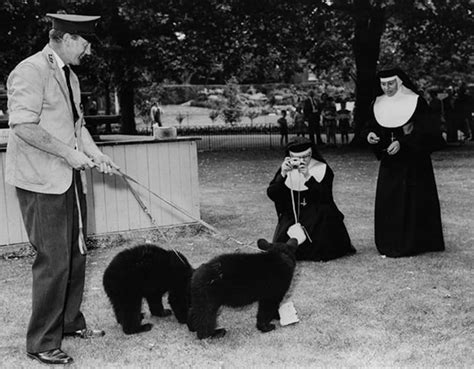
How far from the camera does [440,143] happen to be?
25.0 feet

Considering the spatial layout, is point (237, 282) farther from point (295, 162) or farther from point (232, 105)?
point (232, 105)

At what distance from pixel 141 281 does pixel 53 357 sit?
0.79 metres

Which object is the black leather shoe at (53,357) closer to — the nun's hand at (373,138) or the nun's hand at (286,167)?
the nun's hand at (286,167)

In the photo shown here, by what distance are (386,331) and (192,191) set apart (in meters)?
4.44

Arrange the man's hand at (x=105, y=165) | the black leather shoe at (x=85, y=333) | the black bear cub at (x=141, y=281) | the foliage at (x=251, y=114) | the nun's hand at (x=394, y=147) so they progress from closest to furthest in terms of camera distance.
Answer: the man's hand at (x=105, y=165), the black bear cub at (x=141, y=281), the black leather shoe at (x=85, y=333), the nun's hand at (x=394, y=147), the foliage at (x=251, y=114)

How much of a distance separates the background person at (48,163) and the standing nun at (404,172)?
12.9ft

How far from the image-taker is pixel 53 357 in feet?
14.9

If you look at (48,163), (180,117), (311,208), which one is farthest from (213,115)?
(48,163)

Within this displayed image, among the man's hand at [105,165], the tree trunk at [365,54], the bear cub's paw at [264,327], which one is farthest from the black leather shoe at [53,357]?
the tree trunk at [365,54]

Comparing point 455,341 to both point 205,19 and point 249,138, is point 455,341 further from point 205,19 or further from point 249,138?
point 249,138

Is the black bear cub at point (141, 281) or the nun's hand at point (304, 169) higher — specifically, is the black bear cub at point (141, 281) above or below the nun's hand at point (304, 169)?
below

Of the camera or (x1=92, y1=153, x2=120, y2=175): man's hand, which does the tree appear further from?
(x1=92, y1=153, x2=120, y2=175): man's hand

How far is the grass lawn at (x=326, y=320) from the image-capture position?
15.3 ft

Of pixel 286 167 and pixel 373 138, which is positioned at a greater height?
pixel 373 138
